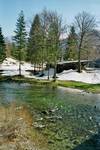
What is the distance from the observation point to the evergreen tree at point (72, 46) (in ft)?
278

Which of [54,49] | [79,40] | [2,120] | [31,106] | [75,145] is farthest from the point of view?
[79,40]

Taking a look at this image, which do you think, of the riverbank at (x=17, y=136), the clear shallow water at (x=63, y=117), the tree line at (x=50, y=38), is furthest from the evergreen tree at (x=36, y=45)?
the riverbank at (x=17, y=136)

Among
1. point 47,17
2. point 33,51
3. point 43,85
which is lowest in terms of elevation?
point 43,85

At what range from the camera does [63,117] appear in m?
30.3

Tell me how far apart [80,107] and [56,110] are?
404cm

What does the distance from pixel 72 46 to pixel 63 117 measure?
57.3 meters

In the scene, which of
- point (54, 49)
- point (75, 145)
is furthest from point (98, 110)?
point (54, 49)

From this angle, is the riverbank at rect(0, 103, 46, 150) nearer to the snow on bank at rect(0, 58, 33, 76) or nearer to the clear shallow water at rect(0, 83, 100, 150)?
the clear shallow water at rect(0, 83, 100, 150)

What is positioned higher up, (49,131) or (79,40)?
(79,40)

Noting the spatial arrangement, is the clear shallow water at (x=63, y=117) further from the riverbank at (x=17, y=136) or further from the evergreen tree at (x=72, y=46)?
Answer: the evergreen tree at (x=72, y=46)

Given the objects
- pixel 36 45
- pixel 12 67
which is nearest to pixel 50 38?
pixel 36 45

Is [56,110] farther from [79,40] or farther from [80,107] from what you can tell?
[79,40]

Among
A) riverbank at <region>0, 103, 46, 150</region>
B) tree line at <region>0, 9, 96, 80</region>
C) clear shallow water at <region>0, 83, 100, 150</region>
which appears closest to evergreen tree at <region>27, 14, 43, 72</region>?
tree line at <region>0, 9, 96, 80</region>

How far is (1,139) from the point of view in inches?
790
